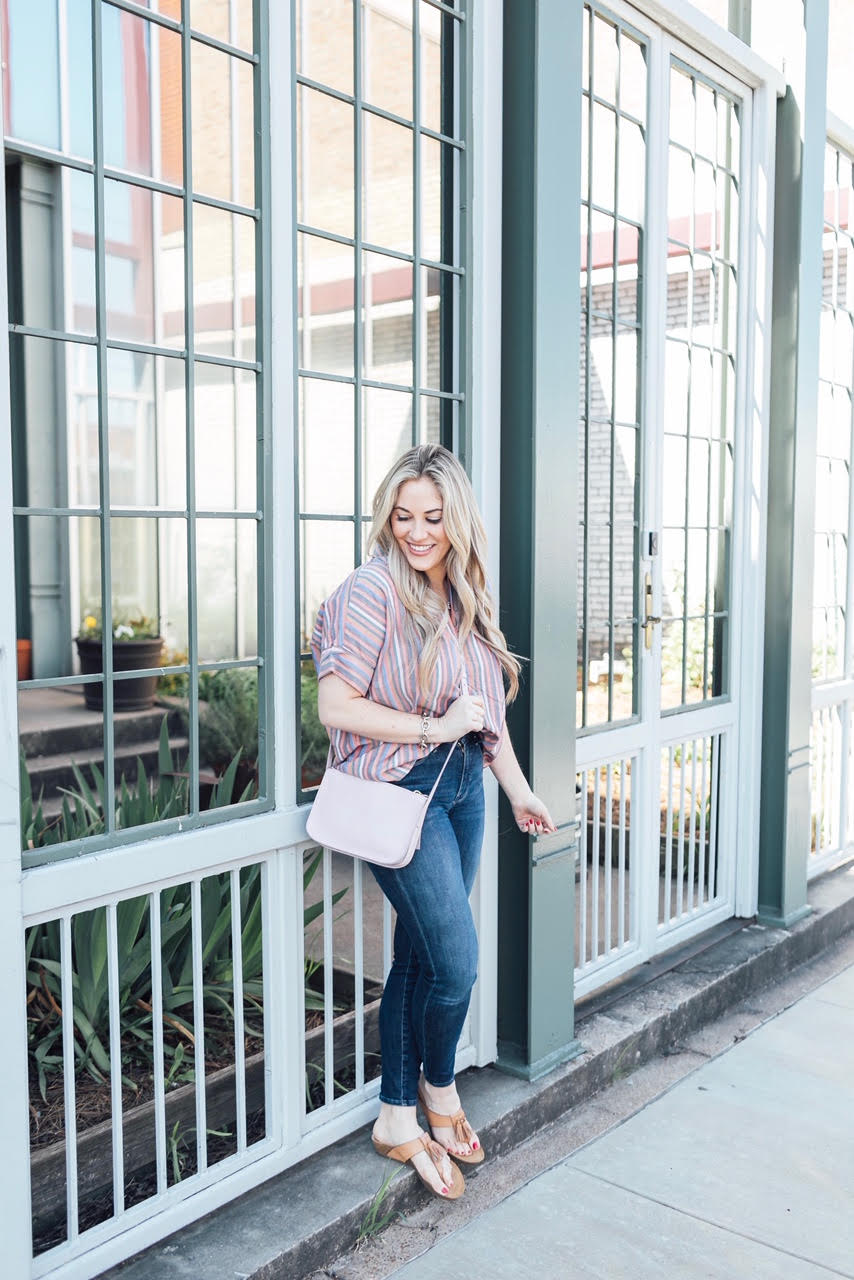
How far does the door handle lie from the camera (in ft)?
11.5

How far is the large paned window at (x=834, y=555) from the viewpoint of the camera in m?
4.63

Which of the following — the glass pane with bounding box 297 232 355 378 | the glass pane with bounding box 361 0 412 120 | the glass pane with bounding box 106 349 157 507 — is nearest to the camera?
the glass pane with bounding box 106 349 157 507

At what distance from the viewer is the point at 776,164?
3959 mm

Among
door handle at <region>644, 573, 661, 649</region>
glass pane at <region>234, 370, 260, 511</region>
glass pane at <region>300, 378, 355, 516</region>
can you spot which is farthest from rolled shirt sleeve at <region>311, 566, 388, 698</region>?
glass pane at <region>300, 378, 355, 516</region>

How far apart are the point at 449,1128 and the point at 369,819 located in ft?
2.69

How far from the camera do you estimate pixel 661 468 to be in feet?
11.6

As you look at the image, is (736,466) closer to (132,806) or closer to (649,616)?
(649,616)

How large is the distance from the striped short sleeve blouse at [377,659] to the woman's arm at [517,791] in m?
0.30

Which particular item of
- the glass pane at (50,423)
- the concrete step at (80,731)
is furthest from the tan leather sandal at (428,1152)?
the glass pane at (50,423)

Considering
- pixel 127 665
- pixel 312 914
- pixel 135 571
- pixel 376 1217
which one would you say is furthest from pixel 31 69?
pixel 376 1217

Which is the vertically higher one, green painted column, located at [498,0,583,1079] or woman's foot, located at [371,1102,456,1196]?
green painted column, located at [498,0,583,1079]

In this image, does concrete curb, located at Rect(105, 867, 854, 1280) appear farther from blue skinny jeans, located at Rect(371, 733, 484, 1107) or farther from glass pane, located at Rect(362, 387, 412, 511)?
glass pane, located at Rect(362, 387, 412, 511)

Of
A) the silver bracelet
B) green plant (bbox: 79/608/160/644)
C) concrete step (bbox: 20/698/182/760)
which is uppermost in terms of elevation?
the silver bracelet

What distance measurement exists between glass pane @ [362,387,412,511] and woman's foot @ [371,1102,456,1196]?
25.5 feet
